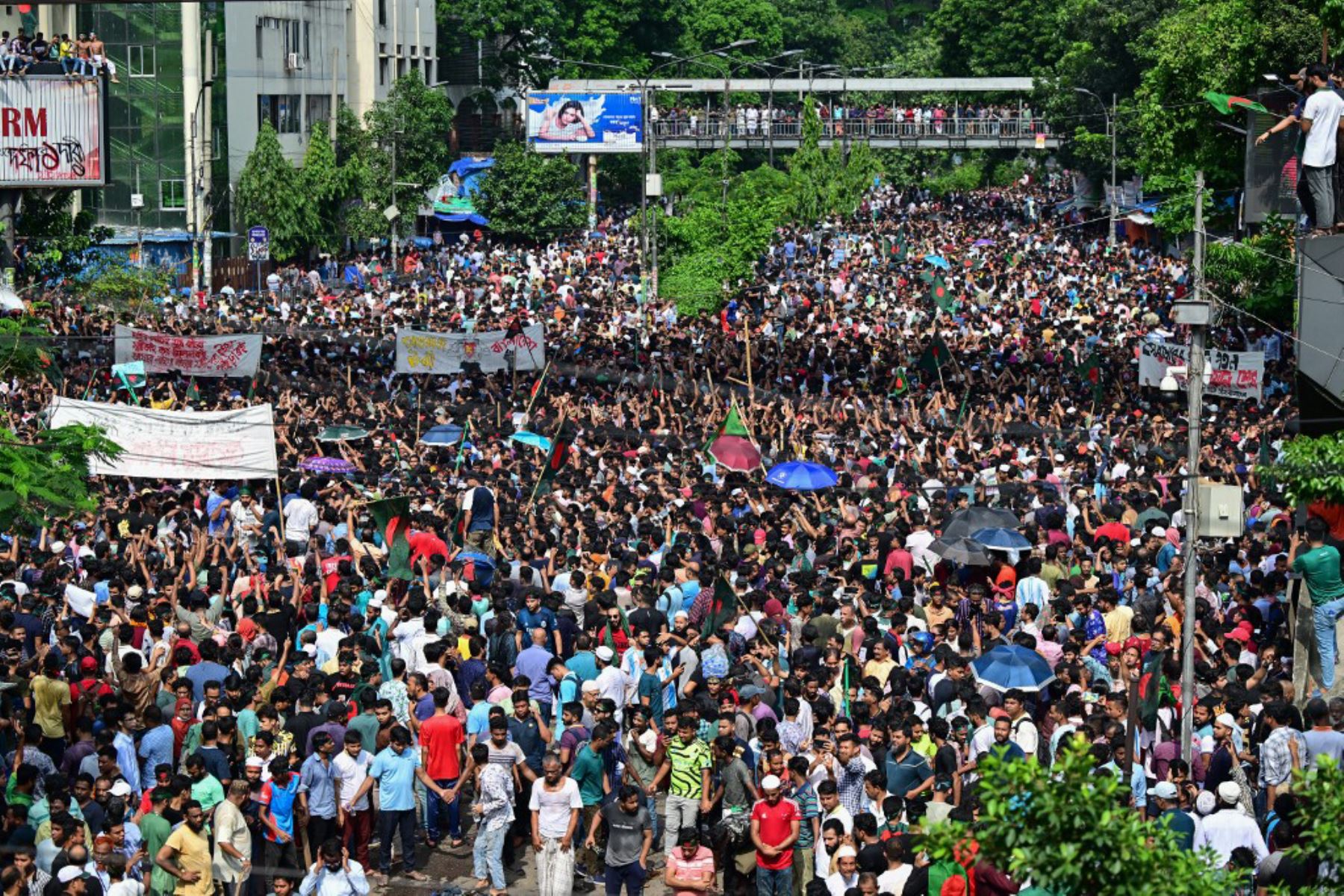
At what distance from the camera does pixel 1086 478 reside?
21.2 m

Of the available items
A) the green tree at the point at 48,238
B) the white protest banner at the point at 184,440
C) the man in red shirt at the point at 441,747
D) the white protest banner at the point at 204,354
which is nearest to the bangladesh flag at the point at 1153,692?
the man in red shirt at the point at 441,747

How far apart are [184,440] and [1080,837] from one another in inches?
598

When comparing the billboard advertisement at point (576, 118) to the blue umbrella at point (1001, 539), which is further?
the billboard advertisement at point (576, 118)

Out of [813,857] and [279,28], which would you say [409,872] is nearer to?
[813,857]

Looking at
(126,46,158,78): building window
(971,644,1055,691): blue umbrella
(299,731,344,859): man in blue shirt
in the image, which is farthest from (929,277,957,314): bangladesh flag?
(299,731,344,859): man in blue shirt

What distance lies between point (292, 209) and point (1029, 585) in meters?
38.9

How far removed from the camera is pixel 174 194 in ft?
171

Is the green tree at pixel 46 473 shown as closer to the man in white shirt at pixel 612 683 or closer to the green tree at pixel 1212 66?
the man in white shirt at pixel 612 683

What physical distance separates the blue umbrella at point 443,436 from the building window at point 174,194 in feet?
98.5

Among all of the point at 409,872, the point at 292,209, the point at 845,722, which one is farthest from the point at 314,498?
the point at 292,209

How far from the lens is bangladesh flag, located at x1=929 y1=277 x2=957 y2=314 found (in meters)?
39.1

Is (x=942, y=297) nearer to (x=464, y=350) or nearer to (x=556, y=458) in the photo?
(x=464, y=350)

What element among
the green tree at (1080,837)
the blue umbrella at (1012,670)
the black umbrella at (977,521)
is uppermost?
the green tree at (1080,837)

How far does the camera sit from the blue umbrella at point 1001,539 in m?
16.7
